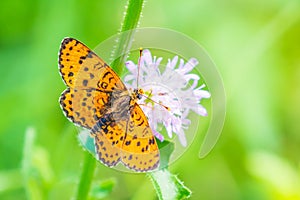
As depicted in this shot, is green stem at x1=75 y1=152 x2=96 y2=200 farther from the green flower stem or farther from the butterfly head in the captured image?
the butterfly head

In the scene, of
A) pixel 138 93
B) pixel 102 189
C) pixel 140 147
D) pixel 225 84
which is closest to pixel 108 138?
pixel 140 147

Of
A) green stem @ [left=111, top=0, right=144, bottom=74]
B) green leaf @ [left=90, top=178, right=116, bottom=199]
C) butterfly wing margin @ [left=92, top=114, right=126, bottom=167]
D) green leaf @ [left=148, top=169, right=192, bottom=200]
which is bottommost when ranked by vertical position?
green leaf @ [left=90, top=178, right=116, bottom=199]

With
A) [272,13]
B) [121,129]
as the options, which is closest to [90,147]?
[121,129]

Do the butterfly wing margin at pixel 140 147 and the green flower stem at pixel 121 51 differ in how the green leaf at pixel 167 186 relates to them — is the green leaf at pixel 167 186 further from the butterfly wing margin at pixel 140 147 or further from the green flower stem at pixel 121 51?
the green flower stem at pixel 121 51

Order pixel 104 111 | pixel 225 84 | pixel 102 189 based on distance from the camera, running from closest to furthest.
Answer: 1. pixel 104 111
2. pixel 102 189
3. pixel 225 84

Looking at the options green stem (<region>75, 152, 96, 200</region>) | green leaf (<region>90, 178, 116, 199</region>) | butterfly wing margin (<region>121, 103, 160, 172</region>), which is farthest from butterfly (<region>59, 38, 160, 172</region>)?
green leaf (<region>90, 178, 116, 199</region>)

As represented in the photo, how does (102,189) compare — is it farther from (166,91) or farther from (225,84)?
(225,84)

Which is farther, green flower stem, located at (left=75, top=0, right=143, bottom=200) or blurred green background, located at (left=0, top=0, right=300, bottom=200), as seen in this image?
blurred green background, located at (left=0, top=0, right=300, bottom=200)
